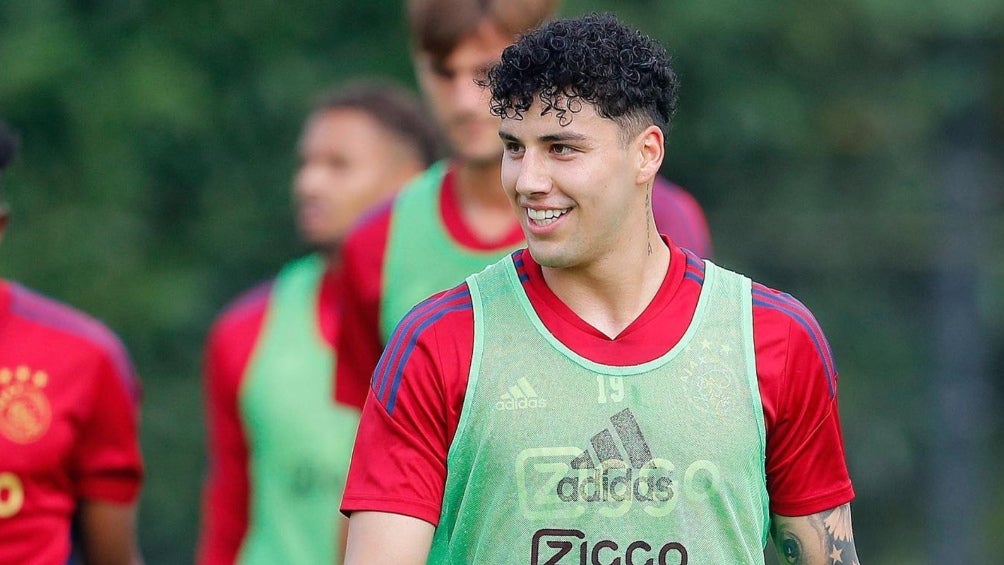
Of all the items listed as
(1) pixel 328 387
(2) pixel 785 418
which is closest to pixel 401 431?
(2) pixel 785 418

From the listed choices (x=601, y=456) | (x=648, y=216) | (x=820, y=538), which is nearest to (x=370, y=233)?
(x=648, y=216)

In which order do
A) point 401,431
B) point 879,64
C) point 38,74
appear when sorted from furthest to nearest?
1. point 879,64
2. point 38,74
3. point 401,431

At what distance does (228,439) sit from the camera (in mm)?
7559

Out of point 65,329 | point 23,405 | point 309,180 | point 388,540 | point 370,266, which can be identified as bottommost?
point 388,540

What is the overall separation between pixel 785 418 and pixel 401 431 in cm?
76

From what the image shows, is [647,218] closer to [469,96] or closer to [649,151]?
[649,151]

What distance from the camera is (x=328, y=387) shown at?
742 cm

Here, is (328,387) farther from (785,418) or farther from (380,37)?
(380,37)

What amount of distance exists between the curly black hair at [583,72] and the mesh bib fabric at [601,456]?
439 millimetres

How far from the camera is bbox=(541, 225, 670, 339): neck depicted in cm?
397

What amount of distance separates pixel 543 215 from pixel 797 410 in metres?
0.63

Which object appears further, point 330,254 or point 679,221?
point 330,254

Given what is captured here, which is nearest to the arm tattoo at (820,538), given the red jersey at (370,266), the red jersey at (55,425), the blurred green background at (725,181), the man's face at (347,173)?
the red jersey at (370,266)

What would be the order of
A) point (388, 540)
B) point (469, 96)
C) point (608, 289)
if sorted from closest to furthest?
point (388, 540)
point (608, 289)
point (469, 96)
